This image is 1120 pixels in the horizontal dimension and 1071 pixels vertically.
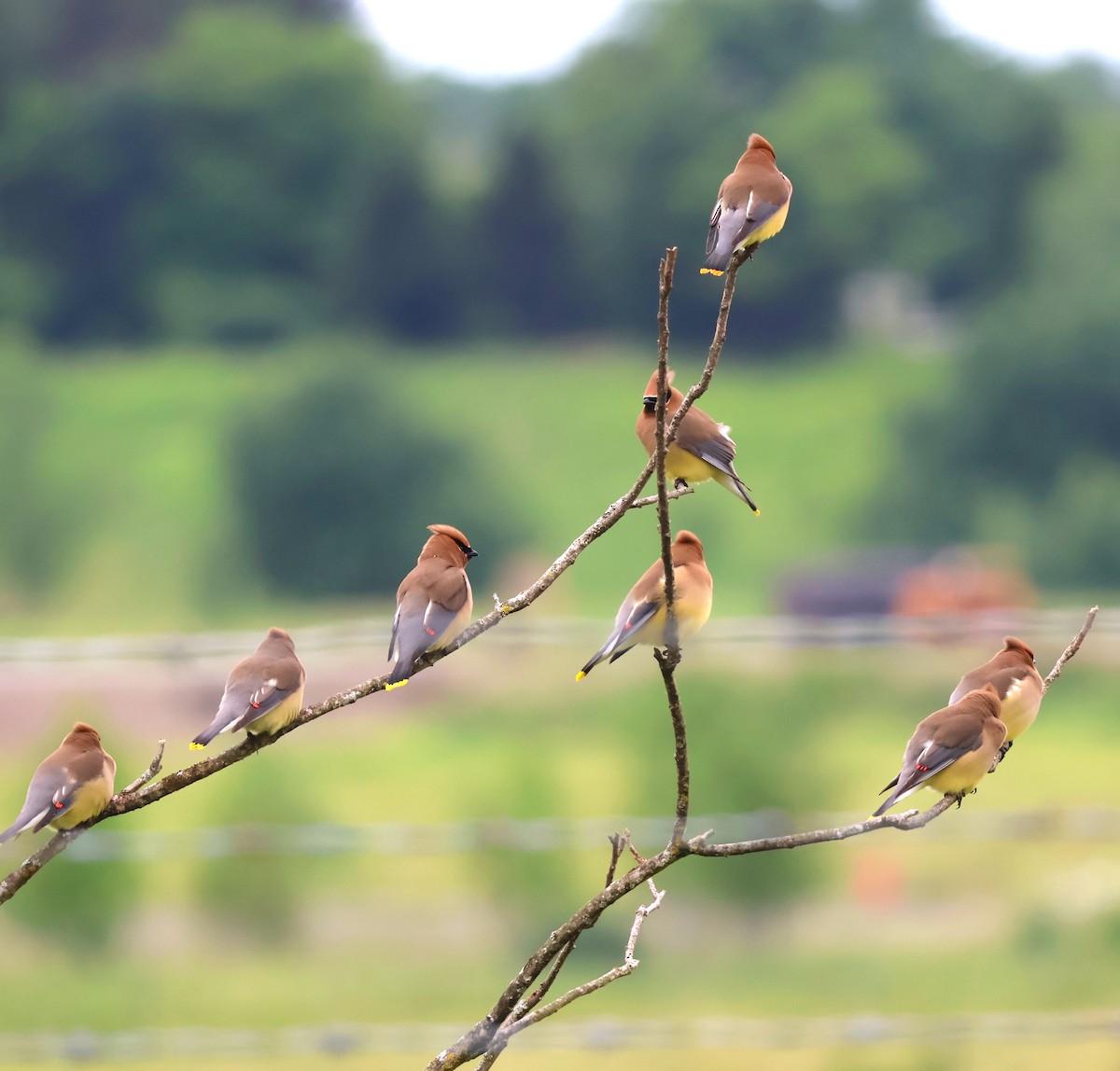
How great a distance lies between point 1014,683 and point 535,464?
65.7 m

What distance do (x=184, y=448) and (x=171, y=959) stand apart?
58.8 metres

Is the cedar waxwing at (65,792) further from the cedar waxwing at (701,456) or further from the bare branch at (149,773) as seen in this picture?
the cedar waxwing at (701,456)

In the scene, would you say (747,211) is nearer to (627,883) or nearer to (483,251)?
(627,883)

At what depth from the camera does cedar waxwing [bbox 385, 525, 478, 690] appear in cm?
384

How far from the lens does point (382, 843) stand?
32.9 ft

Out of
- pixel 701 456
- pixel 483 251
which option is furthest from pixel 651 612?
pixel 483 251

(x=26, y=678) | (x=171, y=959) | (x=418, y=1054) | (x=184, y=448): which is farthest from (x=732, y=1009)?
(x=184, y=448)

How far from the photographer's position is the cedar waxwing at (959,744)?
3422 millimetres

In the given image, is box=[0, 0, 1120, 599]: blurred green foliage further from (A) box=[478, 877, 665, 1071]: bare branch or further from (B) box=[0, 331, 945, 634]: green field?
(A) box=[478, 877, 665, 1071]: bare branch

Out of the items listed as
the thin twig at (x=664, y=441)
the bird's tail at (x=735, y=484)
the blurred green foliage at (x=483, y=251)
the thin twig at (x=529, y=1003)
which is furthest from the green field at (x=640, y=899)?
the blurred green foliage at (x=483, y=251)

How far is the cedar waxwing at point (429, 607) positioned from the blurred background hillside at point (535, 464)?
5.63 meters

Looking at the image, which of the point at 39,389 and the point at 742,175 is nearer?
the point at 742,175

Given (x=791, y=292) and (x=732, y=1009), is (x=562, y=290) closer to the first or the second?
(x=791, y=292)

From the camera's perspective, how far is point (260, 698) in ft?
12.0
